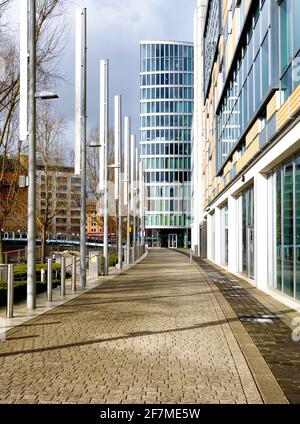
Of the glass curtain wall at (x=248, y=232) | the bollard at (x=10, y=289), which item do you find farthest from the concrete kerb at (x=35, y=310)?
the glass curtain wall at (x=248, y=232)

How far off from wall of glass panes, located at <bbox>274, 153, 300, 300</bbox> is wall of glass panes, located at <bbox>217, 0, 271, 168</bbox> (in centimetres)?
300

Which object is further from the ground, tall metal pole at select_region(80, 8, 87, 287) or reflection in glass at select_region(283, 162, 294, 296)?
tall metal pole at select_region(80, 8, 87, 287)

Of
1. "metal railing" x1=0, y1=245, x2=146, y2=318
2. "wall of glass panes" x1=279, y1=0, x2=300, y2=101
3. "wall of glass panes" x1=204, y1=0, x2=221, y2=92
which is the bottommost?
"metal railing" x1=0, y1=245, x2=146, y2=318

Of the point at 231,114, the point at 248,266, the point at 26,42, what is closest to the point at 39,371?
the point at 26,42

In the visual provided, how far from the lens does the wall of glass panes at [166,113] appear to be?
99.2 metres

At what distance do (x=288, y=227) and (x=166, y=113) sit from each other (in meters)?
88.9

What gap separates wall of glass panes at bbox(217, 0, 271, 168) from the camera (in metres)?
16.3

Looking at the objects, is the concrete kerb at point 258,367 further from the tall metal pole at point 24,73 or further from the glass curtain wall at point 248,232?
the glass curtain wall at point 248,232

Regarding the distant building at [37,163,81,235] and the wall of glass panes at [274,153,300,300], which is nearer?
the wall of glass panes at [274,153,300,300]

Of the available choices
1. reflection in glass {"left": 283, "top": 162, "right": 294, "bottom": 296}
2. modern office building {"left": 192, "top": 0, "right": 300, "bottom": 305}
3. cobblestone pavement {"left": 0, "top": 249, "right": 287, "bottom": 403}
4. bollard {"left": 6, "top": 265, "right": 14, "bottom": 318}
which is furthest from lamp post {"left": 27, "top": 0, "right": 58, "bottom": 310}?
reflection in glass {"left": 283, "top": 162, "right": 294, "bottom": 296}

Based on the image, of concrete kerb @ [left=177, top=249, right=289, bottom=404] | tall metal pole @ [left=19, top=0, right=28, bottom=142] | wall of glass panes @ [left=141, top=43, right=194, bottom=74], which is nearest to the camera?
concrete kerb @ [left=177, top=249, right=289, bottom=404]

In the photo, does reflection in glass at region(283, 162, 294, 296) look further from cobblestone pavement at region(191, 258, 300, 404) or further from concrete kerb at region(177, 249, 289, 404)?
concrete kerb at region(177, 249, 289, 404)

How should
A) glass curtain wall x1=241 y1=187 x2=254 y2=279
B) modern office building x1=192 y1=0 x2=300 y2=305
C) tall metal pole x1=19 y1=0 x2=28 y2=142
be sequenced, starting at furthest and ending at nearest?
glass curtain wall x1=241 y1=187 x2=254 y2=279 → modern office building x1=192 y1=0 x2=300 y2=305 → tall metal pole x1=19 y1=0 x2=28 y2=142
